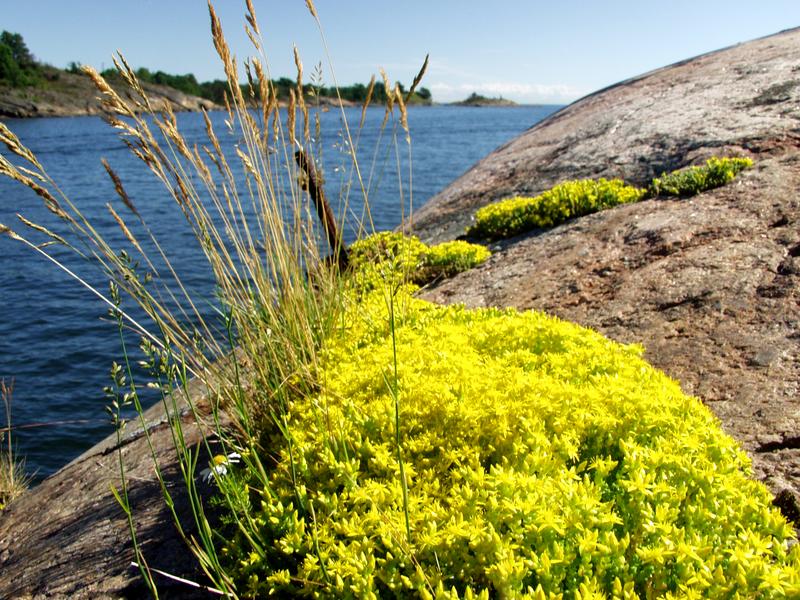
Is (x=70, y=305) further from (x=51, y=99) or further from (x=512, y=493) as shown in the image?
(x=51, y=99)

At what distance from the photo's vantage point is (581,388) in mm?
3527

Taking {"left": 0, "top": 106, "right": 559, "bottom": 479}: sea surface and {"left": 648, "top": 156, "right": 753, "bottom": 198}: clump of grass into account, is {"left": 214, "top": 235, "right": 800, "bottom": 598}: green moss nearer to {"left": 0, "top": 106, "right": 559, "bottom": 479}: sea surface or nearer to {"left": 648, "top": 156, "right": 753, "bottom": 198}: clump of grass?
{"left": 0, "top": 106, "right": 559, "bottom": 479}: sea surface

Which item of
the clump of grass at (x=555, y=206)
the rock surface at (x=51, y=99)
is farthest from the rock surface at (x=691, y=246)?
the rock surface at (x=51, y=99)

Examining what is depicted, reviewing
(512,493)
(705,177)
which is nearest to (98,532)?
(512,493)

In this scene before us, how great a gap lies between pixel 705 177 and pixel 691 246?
1602 millimetres

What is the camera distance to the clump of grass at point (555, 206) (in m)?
7.86

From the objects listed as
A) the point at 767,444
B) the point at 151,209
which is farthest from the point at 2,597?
the point at 151,209

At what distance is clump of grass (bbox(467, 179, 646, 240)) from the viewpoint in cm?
786

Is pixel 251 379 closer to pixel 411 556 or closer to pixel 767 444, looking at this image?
pixel 411 556

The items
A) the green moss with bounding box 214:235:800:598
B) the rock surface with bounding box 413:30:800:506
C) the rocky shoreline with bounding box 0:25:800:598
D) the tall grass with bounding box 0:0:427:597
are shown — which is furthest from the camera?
the rock surface with bounding box 413:30:800:506

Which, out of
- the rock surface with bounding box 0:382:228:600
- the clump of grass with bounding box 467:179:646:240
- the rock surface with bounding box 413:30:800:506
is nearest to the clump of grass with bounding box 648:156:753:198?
the rock surface with bounding box 413:30:800:506

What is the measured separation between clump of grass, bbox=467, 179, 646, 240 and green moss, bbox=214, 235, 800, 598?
4232mm

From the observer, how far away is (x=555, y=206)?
7.94 metres

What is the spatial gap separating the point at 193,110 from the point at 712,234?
11863cm
